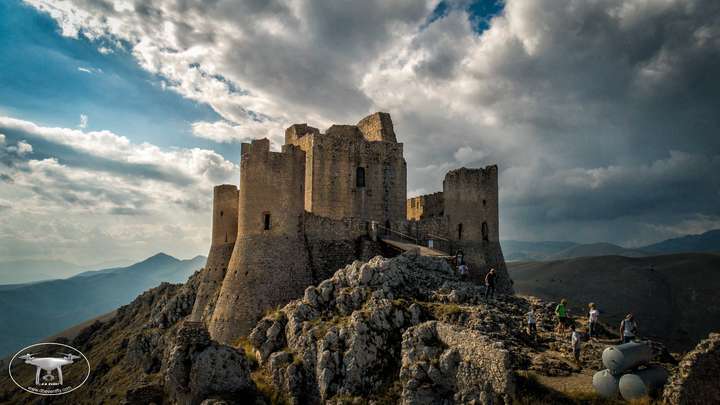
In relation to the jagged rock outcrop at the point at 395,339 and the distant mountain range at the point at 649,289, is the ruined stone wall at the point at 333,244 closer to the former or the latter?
the jagged rock outcrop at the point at 395,339

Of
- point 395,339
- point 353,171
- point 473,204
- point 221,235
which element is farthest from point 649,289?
point 395,339

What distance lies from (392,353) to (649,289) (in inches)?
3061

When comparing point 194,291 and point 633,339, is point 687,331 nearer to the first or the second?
point 633,339

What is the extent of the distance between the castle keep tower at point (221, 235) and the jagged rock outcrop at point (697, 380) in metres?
26.6

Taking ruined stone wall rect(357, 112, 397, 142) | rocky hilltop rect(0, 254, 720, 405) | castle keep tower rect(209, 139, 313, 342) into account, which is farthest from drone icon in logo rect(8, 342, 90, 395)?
ruined stone wall rect(357, 112, 397, 142)

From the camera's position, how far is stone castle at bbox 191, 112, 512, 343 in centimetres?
2702

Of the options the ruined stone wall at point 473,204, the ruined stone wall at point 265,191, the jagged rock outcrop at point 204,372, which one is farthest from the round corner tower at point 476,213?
the jagged rock outcrop at point 204,372

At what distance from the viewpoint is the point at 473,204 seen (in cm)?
3259

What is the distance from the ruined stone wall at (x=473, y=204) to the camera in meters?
32.5

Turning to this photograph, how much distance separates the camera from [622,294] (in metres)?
Result: 78.4

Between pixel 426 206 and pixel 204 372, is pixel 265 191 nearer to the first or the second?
pixel 204 372

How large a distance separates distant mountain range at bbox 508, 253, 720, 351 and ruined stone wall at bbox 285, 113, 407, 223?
93.5 ft

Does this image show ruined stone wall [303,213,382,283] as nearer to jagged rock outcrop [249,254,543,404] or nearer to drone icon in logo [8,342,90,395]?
jagged rock outcrop [249,254,543,404]

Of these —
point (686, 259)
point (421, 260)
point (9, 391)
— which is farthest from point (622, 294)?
point (9, 391)
